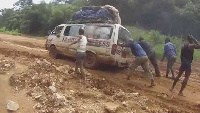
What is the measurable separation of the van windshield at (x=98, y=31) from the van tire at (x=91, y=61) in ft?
2.18

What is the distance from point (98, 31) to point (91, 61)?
1.11 m

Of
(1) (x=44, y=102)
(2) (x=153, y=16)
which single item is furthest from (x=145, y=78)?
(2) (x=153, y=16)

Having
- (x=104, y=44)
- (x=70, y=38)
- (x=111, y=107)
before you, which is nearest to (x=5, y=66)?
(x=111, y=107)

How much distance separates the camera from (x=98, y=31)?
34.0 ft

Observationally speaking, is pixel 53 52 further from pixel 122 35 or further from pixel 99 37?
pixel 122 35

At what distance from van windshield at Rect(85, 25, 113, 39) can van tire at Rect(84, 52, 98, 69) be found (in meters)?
0.66

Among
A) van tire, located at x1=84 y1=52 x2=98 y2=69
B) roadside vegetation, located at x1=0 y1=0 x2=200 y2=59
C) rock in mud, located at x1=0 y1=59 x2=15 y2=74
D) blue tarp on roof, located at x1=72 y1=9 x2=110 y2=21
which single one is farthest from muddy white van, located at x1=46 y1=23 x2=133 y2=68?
roadside vegetation, located at x1=0 y1=0 x2=200 y2=59

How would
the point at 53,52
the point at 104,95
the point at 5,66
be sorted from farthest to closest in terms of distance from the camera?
1. the point at 53,52
2. the point at 5,66
3. the point at 104,95

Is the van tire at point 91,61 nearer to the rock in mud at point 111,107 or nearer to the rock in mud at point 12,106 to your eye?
the rock in mud at point 111,107

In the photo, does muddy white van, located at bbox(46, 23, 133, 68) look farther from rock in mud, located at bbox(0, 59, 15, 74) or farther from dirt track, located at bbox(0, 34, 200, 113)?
rock in mud, located at bbox(0, 59, 15, 74)

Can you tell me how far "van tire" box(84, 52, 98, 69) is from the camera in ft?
34.2

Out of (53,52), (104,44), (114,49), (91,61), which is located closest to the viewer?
(114,49)

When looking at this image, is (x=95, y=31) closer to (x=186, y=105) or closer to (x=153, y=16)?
(x=186, y=105)

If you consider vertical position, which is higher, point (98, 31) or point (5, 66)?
point (98, 31)
